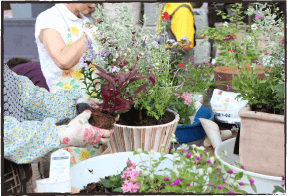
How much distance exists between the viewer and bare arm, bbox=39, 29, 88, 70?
159 centimetres

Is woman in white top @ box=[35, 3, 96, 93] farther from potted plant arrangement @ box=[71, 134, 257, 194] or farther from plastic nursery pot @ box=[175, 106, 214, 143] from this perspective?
potted plant arrangement @ box=[71, 134, 257, 194]

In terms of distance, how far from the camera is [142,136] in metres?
1.20

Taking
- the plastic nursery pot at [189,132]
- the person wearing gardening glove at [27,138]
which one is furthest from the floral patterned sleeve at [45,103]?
the plastic nursery pot at [189,132]

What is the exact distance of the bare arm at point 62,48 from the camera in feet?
5.21

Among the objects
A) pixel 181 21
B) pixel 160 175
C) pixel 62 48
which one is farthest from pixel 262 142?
pixel 181 21

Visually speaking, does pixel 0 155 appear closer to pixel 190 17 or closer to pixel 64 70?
pixel 64 70

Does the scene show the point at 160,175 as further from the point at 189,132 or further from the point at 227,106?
the point at 227,106

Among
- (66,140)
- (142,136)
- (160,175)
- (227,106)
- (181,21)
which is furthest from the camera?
(181,21)

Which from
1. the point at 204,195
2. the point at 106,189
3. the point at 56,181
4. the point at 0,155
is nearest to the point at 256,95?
the point at 204,195

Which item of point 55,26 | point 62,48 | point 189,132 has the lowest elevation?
point 189,132

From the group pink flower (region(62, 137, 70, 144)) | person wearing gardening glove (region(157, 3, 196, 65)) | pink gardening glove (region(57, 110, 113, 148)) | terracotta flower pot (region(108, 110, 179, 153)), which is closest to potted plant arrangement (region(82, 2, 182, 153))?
terracotta flower pot (region(108, 110, 179, 153))

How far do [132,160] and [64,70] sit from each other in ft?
3.29

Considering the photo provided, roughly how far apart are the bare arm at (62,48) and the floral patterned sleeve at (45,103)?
1.08 ft

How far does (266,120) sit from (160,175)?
443mm
